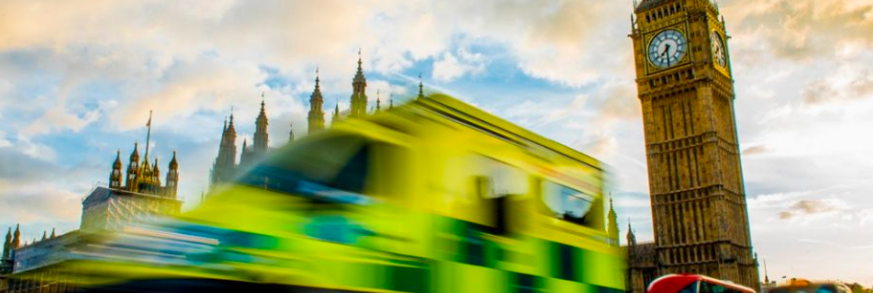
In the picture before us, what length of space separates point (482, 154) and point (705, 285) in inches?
293

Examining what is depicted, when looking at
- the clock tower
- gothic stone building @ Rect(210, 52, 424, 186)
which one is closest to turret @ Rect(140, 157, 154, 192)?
gothic stone building @ Rect(210, 52, 424, 186)

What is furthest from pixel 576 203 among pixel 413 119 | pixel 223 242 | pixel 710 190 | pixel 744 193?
pixel 744 193

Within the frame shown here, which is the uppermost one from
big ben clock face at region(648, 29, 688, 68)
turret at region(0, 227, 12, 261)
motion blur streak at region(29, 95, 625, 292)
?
big ben clock face at region(648, 29, 688, 68)

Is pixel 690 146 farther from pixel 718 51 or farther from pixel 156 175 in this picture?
pixel 156 175

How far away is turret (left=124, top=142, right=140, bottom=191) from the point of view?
57.7 meters

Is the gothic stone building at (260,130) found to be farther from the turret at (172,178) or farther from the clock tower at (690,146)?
the clock tower at (690,146)

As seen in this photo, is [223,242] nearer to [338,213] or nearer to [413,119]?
[338,213]

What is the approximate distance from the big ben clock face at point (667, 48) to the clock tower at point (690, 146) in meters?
0.07

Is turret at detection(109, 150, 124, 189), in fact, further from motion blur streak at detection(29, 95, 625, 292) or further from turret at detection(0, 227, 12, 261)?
motion blur streak at detection(29, 95, 625, 292)

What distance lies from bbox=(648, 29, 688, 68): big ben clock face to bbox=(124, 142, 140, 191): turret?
137 ft

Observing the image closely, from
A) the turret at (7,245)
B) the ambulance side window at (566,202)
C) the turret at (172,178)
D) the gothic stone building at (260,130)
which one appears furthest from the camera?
the turret at (7,245)

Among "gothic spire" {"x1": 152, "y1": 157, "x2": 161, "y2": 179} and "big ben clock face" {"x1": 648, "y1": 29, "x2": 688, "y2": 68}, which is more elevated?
"big ben clock face" {"x1": 648, "y1": 29, "x2": 688, "y2": 68}

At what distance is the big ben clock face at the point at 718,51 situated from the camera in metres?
52.9

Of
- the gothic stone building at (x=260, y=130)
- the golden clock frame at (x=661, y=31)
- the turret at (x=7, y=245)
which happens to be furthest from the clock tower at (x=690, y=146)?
the turret at (x=7, y=245)
